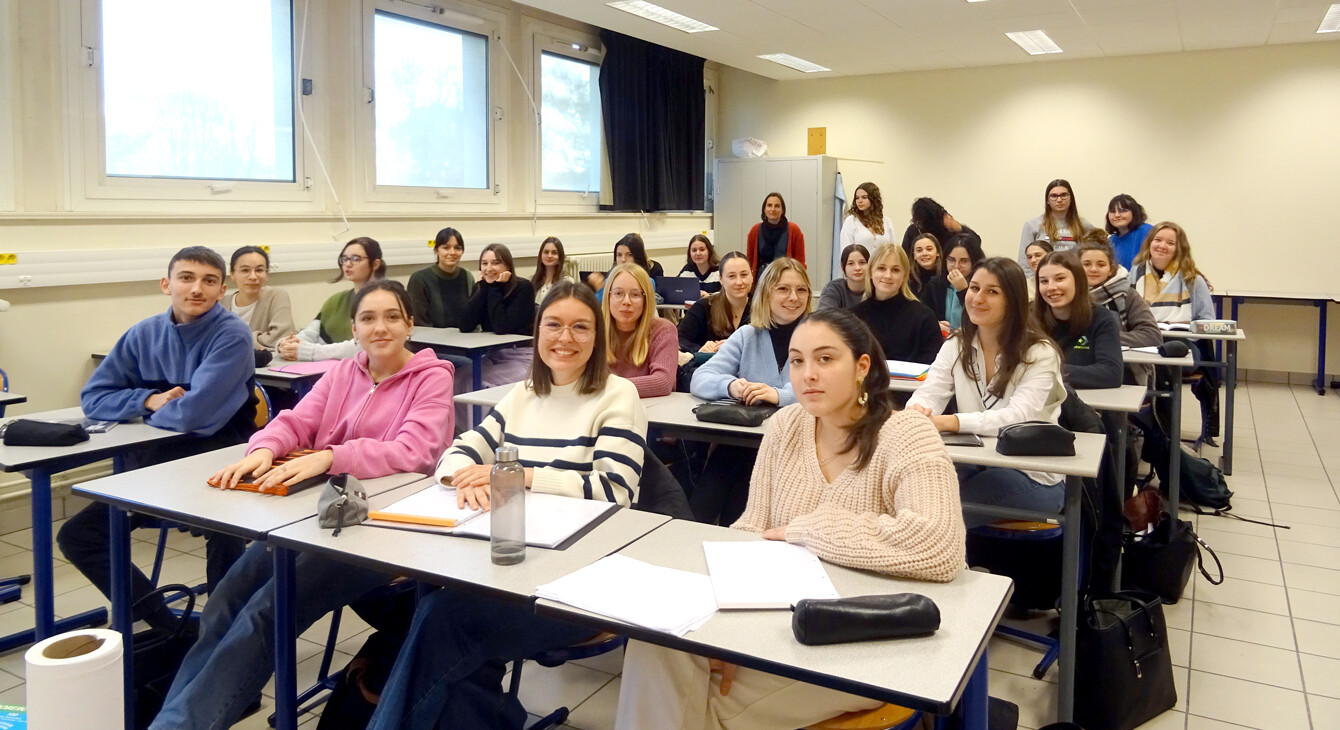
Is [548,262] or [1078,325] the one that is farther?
[548,262]

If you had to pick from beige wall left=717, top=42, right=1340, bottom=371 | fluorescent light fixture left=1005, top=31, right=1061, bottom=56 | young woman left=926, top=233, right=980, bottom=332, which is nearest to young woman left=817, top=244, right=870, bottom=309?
young woman left=926, top=233, right=980, bottom=332

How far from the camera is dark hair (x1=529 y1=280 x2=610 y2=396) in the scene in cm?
229

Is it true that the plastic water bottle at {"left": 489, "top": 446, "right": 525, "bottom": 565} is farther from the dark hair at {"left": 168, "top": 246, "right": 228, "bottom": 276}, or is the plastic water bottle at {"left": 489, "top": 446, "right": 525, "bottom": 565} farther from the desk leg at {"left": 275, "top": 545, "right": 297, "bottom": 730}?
the dark hair at {"left": 168, "top": 246, "right": 228, "bottom": 276}

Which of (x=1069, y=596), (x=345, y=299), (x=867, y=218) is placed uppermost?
(x=867, y=218)

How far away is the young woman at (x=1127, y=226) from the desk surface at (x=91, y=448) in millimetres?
5915

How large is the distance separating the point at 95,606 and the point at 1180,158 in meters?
8.39

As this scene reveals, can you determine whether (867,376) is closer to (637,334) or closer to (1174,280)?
(637,334)

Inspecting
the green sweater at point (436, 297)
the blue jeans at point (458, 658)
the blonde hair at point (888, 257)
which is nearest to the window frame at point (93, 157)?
the green sweater at point (436, 297)

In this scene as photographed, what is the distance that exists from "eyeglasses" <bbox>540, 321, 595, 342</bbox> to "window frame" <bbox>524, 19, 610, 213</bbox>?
5222 millimetres

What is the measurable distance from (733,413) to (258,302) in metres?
2.82

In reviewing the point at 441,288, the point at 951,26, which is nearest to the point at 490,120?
the point at 441,288

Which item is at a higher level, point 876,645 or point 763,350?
point 763,350

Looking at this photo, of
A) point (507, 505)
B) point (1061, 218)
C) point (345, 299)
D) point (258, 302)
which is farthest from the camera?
point (1061, 218)

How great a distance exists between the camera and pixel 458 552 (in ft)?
5.82
